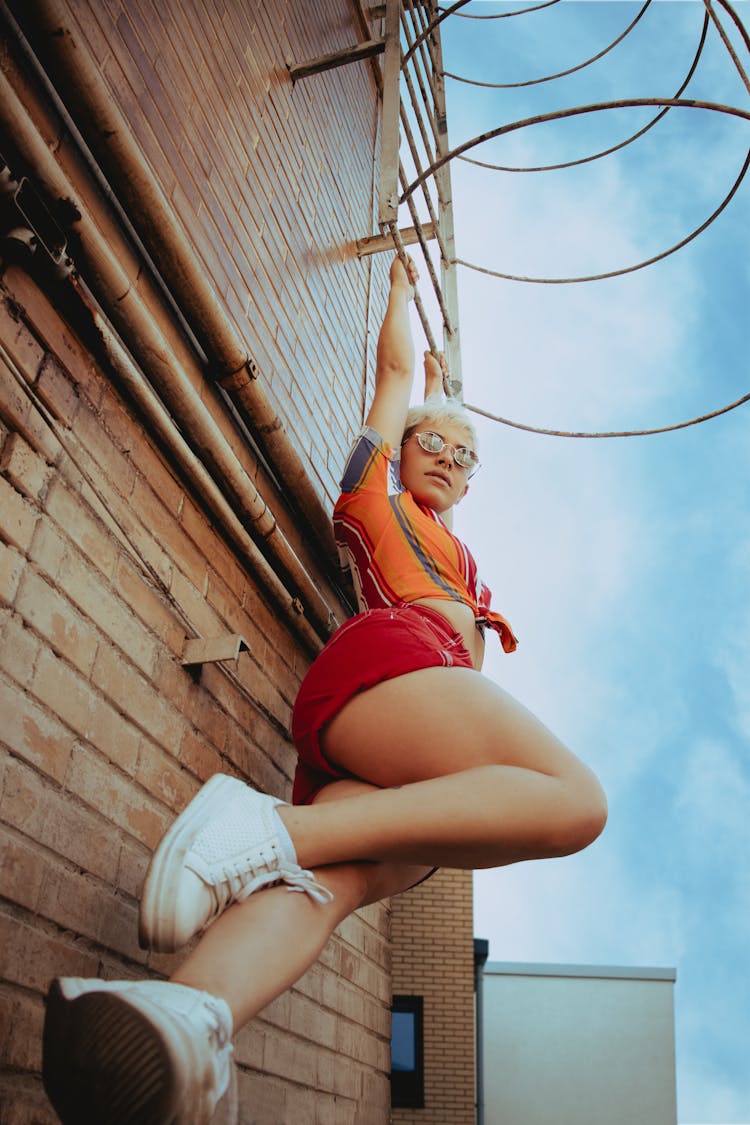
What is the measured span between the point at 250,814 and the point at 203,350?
122cm

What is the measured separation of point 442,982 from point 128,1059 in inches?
299

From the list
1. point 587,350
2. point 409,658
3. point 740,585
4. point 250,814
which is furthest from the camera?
point 740,585

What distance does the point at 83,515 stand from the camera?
167 centimetres

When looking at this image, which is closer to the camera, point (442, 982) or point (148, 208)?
point (148, 208)

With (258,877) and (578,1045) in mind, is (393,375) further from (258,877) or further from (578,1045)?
(578,1045)

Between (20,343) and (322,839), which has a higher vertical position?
(20,343)

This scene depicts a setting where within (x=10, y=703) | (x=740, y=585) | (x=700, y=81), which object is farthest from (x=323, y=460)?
(x=740, y=585)

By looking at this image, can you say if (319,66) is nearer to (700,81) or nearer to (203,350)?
(203,350)

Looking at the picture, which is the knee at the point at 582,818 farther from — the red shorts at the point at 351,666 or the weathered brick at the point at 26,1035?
the weathered brick at the point at 26,1035

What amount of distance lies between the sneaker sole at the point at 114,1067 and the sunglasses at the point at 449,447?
6.13 feet

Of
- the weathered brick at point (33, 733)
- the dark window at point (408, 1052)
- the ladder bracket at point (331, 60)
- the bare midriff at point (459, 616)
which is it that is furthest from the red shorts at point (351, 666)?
the dark window at point (408, 1052)

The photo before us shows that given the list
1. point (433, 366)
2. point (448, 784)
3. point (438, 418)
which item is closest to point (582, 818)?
point (448, 784)

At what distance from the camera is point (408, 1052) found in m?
7.96

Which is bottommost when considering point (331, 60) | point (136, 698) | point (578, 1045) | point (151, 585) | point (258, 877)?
point (578, 1045)
